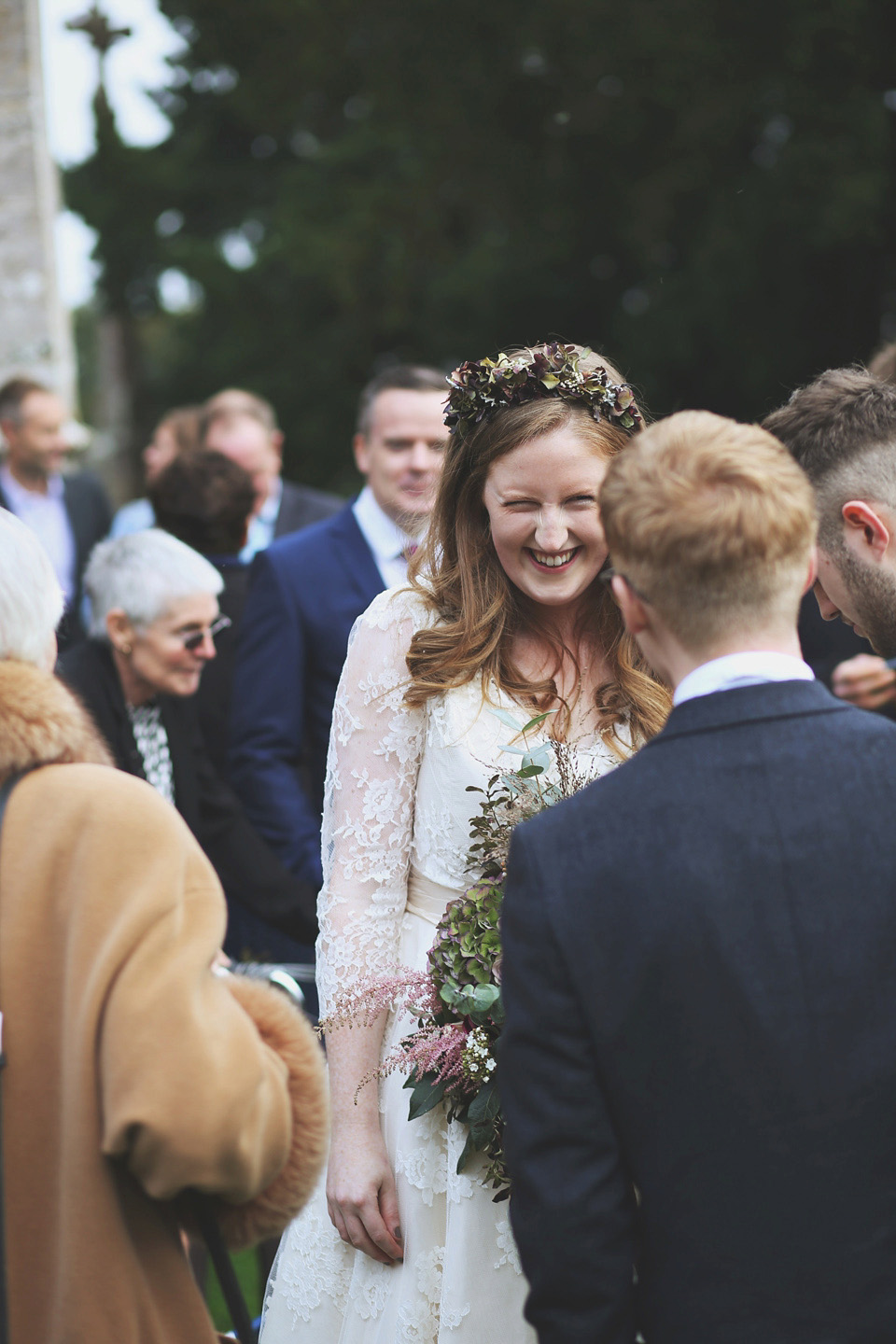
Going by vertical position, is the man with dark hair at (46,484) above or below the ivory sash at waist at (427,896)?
above

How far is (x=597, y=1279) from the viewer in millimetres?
1826

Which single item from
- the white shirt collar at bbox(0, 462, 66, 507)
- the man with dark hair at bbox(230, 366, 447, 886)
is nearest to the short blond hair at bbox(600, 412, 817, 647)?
the man with dark hair at bbox(230, 366, 447, 886)

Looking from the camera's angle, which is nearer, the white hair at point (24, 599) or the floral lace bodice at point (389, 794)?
the white hair at point (24, 599)

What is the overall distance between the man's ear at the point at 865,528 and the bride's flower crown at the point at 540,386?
49 cm

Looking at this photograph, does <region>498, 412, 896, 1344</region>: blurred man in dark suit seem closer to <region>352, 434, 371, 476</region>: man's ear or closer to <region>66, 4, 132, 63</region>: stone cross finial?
<region>352, 434, 371, 476</region>: man's ear

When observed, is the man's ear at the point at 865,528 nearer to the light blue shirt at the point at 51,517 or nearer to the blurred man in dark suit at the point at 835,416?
the blurred man in dark suit at the point at 835,416

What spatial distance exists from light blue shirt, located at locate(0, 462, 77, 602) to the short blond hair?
6.10 metres

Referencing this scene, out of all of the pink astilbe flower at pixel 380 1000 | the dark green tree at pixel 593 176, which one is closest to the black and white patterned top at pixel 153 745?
the pink astilbe flower at pixel 380 1000

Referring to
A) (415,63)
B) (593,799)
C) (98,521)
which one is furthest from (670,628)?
(415,63)

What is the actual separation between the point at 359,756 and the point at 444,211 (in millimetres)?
13866

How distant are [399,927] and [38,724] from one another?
3.35 ft

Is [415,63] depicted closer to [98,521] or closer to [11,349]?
[11,349]

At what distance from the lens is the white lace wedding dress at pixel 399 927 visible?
2467mm

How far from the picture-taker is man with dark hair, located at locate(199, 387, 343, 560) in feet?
22.5
